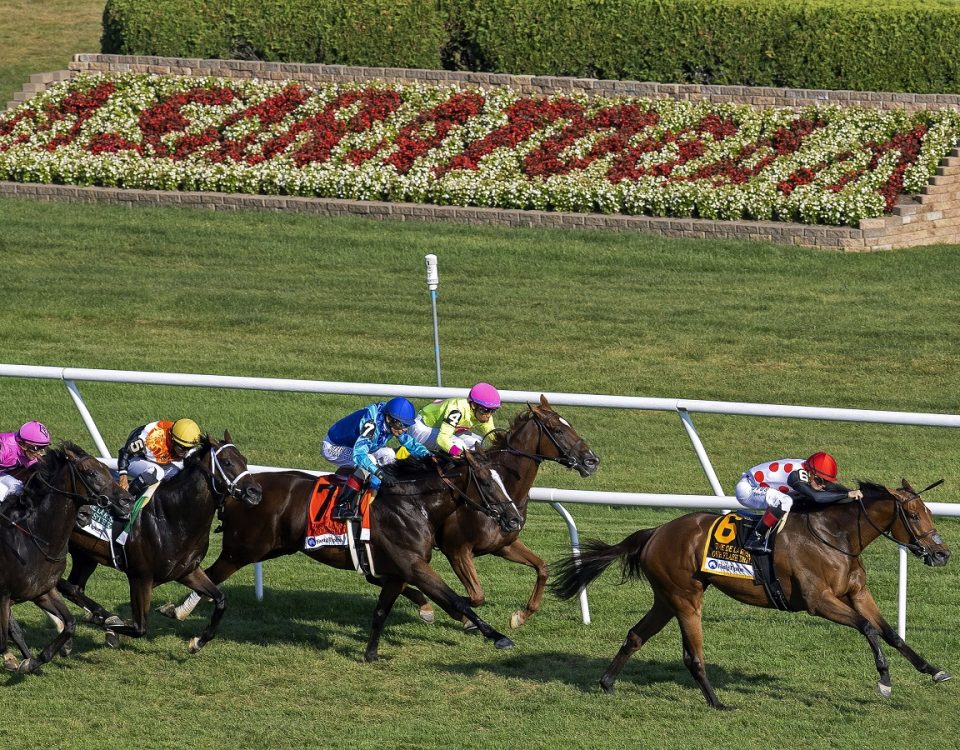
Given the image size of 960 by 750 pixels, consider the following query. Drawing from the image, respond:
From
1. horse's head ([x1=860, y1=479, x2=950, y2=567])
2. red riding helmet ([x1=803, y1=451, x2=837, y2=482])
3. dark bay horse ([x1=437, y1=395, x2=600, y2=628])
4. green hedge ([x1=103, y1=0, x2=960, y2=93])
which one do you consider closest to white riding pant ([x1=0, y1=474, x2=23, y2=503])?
dark bay horse ([x1=437, y1=395, x2=600, y2=628])

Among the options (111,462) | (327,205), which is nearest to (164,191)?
(327,205)

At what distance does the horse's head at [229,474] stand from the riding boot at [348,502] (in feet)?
1.76

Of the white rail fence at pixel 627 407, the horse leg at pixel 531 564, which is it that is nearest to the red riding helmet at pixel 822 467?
the white rail fence at pixel 627 407

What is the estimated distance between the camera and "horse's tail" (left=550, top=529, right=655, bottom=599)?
815 centimetres

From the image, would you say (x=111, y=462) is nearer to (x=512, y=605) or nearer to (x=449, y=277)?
(x=512, y=605)

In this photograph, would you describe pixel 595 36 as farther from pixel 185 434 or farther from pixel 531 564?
pixel 185 434

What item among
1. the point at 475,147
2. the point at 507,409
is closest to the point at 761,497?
the point at 507,409

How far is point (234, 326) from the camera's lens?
16453 millimetres

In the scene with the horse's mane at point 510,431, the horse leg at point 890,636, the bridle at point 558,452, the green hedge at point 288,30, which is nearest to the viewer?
the horse leg at point 890,636

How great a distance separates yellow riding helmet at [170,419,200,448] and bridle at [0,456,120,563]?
0.80 m

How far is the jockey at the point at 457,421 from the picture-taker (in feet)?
29.9

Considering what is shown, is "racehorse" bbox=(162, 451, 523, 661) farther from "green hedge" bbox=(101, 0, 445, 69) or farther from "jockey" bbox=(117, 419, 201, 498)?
"green hedge" bbox=(101, 0, 445, 69)

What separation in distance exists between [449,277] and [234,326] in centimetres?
243

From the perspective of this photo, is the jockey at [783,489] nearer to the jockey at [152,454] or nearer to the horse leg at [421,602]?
the horse leg at [421,602]
